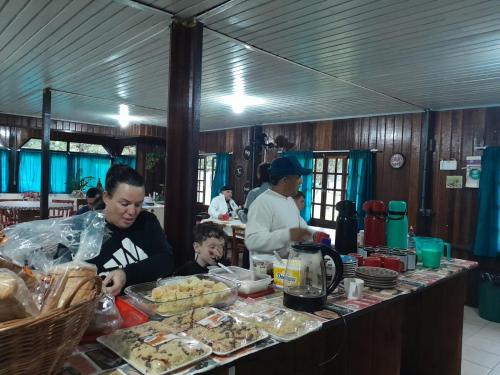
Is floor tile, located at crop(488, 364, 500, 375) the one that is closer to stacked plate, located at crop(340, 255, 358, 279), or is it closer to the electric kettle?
stacked plate, located at crop(340, 255, 358, 279)

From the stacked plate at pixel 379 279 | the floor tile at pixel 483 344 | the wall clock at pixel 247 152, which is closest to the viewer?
the stacked plate at pixel 379 279

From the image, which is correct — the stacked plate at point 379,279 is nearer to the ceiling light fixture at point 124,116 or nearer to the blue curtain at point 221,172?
the ceiling light fixture at point 124,116

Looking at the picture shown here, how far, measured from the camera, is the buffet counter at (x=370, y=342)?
1085 millimetres

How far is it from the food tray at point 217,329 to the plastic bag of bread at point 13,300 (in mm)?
515

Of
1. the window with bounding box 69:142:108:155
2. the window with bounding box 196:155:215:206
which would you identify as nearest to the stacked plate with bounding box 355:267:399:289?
the window with bounding box 196:155:215:206

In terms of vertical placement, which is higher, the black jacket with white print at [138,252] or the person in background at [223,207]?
the black jacket with white print at [138,252]

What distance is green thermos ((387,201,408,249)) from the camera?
8.14 feet

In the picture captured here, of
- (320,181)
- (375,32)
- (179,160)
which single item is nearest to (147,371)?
(179,160)

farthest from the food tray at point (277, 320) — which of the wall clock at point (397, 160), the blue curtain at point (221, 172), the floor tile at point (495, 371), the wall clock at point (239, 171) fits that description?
the blue curtain at point (221, 172)

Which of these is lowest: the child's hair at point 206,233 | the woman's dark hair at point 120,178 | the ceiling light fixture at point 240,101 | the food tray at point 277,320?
the food tray at point 277,320

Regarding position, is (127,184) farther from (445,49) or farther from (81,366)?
(445,49)

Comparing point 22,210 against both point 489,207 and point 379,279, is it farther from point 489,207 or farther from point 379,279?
point 489,207

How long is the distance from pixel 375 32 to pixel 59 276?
242 cm

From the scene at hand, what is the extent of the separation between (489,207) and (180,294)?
430cm
